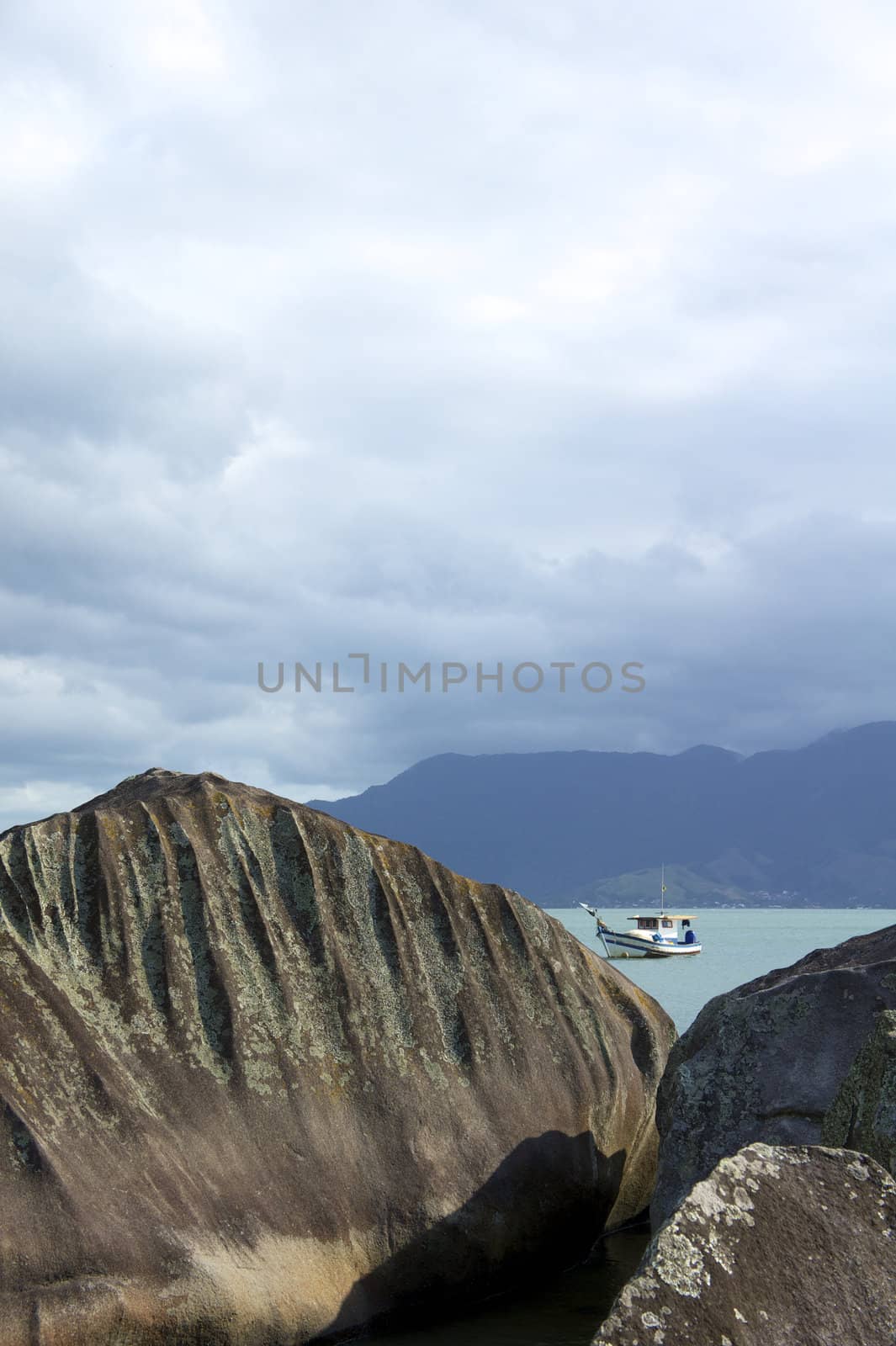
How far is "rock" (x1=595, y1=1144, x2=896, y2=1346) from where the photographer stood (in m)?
4.75

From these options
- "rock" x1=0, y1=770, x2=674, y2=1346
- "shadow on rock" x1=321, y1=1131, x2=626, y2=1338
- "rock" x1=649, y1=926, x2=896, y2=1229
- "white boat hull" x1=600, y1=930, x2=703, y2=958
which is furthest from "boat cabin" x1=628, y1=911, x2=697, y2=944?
"rock" x1=649, y1=926, x2=896, y2=1229

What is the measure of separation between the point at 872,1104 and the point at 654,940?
75.5 meters

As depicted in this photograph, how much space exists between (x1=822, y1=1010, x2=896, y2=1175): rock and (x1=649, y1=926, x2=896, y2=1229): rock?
1184 millimetres

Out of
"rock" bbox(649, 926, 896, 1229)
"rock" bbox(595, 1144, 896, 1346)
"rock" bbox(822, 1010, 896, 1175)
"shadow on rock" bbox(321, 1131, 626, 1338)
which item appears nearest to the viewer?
"rock" bbox(595, 1144, 896, 1346)

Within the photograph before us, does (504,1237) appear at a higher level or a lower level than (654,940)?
lower

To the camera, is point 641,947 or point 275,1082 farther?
point 641,947

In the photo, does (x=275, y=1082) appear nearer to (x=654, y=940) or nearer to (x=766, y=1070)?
(x=766, y=1070)

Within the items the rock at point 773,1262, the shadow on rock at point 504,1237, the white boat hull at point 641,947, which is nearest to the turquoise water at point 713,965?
the white boat hull at point 641,947

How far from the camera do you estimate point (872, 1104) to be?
635 centimetres

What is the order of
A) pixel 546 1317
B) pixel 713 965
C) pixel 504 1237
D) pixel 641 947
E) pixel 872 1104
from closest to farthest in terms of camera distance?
pixel 872 1104 < pixel 546 1317 < pixel 504 1237 < pixel 713 965 < pixel 641 947

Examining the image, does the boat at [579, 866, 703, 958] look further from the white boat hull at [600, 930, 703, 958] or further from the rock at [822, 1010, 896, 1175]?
the rock at [822, 1010, 896, 1175]

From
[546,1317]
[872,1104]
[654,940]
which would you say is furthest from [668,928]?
[872,1104]

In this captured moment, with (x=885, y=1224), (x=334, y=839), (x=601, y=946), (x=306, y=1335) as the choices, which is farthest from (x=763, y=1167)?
(x=601, y=946)

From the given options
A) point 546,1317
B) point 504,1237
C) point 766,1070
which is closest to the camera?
point 766,1070
